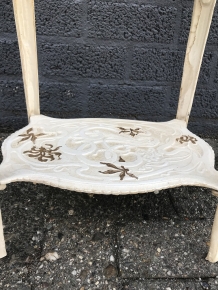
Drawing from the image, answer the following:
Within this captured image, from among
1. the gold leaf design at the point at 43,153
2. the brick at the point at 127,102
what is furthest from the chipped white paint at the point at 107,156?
the brick at the point at 127,102

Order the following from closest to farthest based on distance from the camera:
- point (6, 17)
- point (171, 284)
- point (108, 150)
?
point (171, 284)
point (108, 150)
point (6, 17)

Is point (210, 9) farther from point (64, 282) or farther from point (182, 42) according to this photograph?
point (64, 282)

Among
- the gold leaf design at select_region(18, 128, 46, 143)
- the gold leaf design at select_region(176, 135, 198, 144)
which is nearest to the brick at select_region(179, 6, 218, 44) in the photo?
the gold leaf design at select_region(176, 135, 198, 144)

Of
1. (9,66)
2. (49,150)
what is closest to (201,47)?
(49,150)

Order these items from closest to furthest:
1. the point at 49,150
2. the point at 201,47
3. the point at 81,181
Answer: the point at 81,181, the point at 49,150, the point at 201,47

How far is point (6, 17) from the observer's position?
1.12 m

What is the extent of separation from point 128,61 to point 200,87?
0.33m

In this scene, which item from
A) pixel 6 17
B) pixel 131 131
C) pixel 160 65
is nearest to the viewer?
pixel 131 131

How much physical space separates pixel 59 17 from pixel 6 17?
0.64ft

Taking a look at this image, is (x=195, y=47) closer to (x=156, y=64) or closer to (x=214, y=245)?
(x=156, y=64)

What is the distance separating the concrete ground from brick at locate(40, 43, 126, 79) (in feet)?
1.63

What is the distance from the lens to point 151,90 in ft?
4.19

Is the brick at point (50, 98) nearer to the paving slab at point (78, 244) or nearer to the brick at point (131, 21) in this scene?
the brick at point (131, 21)

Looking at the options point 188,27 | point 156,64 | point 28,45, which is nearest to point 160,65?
point 156,64
